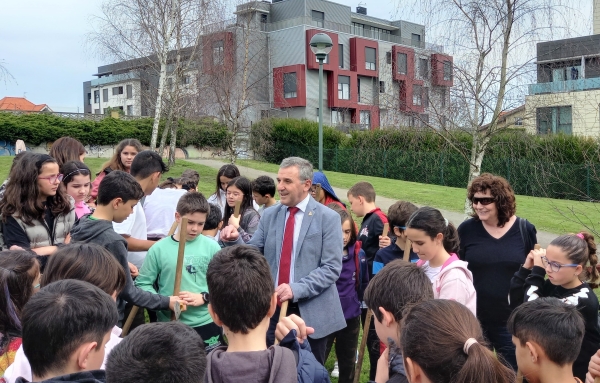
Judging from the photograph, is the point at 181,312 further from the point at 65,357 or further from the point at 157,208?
the point at 65,357

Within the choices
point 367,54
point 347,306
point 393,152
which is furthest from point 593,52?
point 367,54

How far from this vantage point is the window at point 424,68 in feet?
41.8

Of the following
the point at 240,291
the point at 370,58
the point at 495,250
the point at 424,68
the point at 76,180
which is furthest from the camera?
the point at 370,58

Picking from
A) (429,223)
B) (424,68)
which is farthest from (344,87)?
(429,223)

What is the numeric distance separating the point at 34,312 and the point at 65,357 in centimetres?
21

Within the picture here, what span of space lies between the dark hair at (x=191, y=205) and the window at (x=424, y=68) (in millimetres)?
9237

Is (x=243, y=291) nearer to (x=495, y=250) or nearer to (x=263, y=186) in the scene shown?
(x=495, y=250)

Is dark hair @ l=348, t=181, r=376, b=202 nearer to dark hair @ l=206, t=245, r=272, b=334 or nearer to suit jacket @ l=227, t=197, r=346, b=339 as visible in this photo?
suit jacket @ l=227, t=197, r=346, b=339

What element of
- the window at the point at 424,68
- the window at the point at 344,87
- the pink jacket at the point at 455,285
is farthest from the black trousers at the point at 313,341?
the window at the point at 344,87

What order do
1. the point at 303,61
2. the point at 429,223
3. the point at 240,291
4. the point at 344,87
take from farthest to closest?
the point at 344,87 < the point at 303,61 < the point at 429,223 < the point at 240,291

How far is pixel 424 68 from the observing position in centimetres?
1293

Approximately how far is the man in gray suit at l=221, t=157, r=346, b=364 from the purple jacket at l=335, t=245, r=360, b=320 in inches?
28.3

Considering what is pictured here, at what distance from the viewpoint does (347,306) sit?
196 inches

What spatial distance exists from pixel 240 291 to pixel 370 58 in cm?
4885
